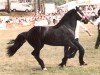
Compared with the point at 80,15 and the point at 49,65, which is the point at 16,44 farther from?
the point at 80,15

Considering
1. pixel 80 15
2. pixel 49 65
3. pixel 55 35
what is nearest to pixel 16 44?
pixel 55 35

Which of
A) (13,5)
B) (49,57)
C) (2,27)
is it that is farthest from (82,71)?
(13,5)

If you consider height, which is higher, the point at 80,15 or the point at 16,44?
the point at 80,15

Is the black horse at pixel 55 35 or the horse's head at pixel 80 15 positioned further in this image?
the horse's head at pixel 80 15

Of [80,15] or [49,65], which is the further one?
[49,65]

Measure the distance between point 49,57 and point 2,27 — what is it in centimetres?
2786

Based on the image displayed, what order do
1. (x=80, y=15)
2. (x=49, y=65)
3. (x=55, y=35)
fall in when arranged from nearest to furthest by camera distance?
(x=55, y=35)
(x=80, y=15)
(x=49, y=65)

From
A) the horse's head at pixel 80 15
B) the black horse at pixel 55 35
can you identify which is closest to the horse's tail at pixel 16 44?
the black horse at pixel 55 35

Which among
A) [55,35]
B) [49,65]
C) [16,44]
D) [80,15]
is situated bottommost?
[49,65]

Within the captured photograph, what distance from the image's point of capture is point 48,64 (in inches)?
657

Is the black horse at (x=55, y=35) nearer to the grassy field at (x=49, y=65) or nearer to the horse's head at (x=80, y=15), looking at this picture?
the horse's head at (x=80, y=15)

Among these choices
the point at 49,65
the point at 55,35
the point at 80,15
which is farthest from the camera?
the point at 49,65

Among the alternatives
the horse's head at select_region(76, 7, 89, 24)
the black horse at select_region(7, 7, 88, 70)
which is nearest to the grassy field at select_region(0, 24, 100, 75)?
the black horse at select_region(7, 7, 88, 70)

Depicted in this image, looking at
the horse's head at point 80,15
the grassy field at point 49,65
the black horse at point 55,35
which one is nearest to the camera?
the grassy field at point 49,65
